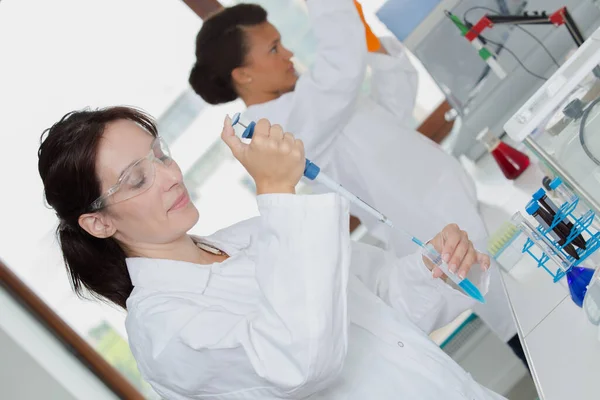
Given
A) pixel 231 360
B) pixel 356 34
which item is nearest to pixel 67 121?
pixel 231 360

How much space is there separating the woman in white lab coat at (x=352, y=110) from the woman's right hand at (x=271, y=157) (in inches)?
34.6

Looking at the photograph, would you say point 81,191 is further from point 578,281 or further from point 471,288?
point 578,281

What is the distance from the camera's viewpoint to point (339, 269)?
0.95m

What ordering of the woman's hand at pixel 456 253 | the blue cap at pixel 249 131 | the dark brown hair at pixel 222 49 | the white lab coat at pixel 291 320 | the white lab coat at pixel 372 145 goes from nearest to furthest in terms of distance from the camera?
the white lab coat at pixel 291 320, the blue cap at pixel 249 131, the woman's hand at pixel 456 253, the white lab coat at pixel 372 145, the dark brown hair at pixel 222 49

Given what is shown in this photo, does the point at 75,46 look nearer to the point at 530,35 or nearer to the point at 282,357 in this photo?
the point at 530,35

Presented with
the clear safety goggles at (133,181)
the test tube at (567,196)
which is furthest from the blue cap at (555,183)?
the clear safety goggles at (133,181)

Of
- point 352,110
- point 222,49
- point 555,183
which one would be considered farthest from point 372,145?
point 555,183

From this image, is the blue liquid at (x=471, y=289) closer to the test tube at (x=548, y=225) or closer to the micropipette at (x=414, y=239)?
the micropipette at (x=414, y=239)

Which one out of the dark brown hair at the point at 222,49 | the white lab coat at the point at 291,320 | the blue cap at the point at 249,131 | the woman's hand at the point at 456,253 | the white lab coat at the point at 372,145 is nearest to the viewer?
the white lab coat at the point at 291,320

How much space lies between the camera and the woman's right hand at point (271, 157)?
919mm

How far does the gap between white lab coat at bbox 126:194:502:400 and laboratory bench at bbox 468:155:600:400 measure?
12 cm

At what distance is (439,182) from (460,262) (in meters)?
0.76

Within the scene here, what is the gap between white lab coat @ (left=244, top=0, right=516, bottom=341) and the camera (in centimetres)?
178

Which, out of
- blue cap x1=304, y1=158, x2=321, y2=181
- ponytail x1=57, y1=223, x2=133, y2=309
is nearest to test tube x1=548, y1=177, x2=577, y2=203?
blue cap x1=304, y1=158, x2=321, y2=181
